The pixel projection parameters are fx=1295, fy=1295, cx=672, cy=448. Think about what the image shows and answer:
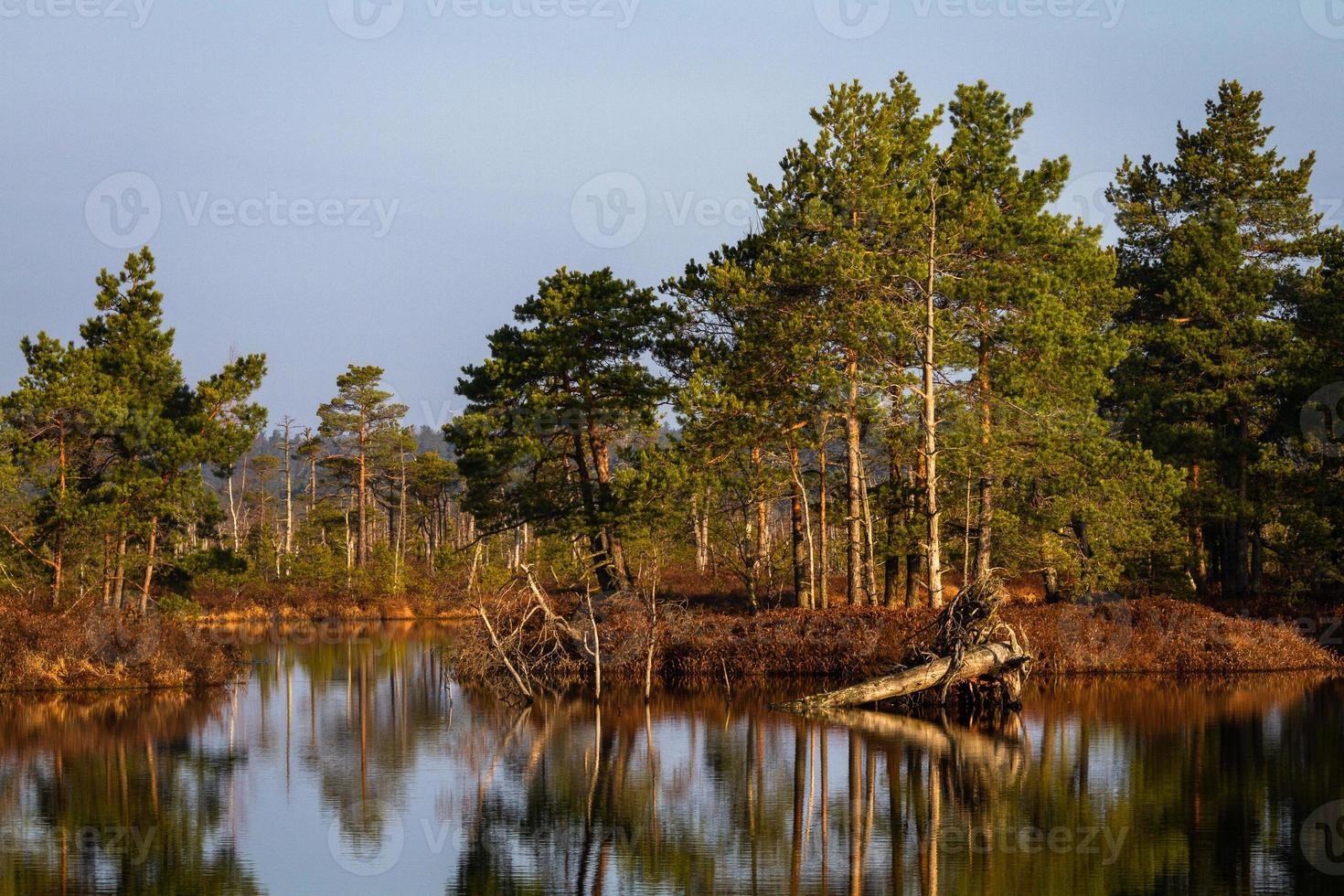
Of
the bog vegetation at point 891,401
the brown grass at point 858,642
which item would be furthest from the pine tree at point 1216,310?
the brown grass at point 858,642

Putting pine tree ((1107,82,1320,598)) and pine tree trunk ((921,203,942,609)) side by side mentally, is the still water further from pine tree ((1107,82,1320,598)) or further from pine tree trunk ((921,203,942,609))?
pine tree ((1107,82,1320,598))

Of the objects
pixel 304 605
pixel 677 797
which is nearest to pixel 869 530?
pixel 677 797

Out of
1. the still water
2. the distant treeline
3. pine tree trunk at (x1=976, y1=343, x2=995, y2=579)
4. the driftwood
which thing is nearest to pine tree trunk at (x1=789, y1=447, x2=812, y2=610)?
the distant treeline

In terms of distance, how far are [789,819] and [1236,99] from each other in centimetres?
3597

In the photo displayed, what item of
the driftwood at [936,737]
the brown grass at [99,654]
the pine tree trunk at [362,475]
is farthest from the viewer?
the pine tree trunk at [362,475]

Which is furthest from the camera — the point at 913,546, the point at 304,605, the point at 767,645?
the point at 304,605

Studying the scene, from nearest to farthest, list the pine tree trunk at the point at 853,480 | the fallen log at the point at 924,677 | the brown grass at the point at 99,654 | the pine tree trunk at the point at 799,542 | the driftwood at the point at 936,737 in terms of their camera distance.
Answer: the driftwood at the point at 936,737 → the fallen log at the point at 924,677 → the brown grass at the point at 99,654 → the pine tree trunk at the point at 853,480 → the pine tree trunk at the point at 799,542

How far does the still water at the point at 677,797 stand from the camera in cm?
1501

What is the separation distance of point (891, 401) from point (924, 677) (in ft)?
35.3

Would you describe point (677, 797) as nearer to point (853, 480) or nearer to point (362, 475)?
point (853, 480)

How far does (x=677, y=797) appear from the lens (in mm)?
19359

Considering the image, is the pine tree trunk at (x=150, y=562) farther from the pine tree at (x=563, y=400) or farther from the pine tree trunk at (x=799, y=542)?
the pine tree trunk at (x=799, y=542)

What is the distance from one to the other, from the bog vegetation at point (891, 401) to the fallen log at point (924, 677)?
4234 mm

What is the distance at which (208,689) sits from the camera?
34.7m
